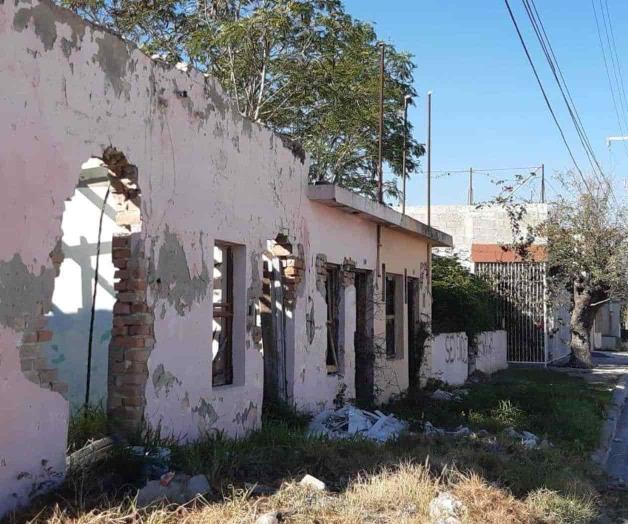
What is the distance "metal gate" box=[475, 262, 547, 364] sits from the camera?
76.1ft

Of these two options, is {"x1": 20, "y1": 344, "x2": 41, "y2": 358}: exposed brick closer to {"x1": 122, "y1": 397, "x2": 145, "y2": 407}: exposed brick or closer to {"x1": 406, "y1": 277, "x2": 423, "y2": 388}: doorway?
{"x1": 122, "y1": 397, "x2": 145, "y2": 407}: exposed brick

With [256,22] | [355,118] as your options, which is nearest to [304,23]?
[256,22]

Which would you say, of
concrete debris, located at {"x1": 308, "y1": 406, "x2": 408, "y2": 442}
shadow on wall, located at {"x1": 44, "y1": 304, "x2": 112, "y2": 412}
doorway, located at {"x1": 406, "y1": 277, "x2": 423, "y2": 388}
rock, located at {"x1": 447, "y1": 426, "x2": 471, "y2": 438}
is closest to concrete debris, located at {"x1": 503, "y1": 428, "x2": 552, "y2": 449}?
rock, located at {"x1": 447, "y1": 426, "x2": 471, "y2": 438}

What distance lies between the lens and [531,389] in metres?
14.7

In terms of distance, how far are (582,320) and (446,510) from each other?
17.3 m

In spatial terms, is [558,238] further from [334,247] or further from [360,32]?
[334,247]

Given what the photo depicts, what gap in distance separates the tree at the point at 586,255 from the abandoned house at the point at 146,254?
10842 millimetres

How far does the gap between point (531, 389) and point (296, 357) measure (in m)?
6.59

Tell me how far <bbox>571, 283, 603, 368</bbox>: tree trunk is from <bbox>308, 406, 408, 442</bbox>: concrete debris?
12988 millimetres

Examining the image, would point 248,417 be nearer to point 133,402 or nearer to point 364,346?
point 133,402

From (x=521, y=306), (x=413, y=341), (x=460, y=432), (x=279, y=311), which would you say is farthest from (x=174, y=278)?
(x=521, y=306)

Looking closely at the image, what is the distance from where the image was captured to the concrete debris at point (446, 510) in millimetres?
5637

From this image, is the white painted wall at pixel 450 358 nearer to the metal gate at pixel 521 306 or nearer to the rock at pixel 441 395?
the rock at pixel 441 395

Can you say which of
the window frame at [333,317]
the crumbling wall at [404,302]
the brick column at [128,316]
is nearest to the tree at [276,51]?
the crumbling wall at [404,302]
